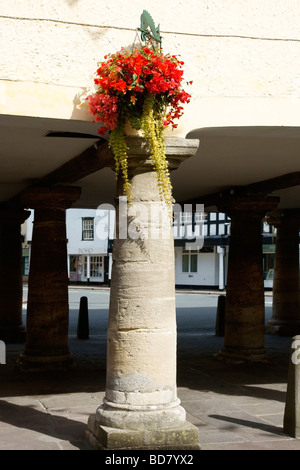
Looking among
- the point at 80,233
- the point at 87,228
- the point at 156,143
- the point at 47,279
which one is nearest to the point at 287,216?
the point at 47,279

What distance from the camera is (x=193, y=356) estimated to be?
11516mm

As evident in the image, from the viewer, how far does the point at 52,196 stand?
9828mm

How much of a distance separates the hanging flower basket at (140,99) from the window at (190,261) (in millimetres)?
35272

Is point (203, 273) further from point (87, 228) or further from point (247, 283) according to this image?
point (247, 283)

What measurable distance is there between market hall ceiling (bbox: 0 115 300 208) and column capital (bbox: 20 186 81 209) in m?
0.17

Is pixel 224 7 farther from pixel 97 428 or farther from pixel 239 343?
pixel 239 343

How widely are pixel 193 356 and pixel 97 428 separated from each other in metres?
6.06

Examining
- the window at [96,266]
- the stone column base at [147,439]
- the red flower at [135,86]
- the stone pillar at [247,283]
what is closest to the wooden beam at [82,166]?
the red flower at [135,86]

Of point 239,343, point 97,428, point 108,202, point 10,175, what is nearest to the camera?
point 97,428

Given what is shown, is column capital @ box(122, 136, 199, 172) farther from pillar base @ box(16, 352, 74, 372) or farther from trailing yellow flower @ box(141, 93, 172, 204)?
pillar base @ box(16, 352, 74, 372)

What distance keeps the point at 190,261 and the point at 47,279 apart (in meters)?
31.7

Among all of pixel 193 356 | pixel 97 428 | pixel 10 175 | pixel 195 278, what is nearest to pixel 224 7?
pixel 97 428

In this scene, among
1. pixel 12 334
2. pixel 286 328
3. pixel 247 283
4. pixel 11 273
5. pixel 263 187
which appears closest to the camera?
pixel 263 187
